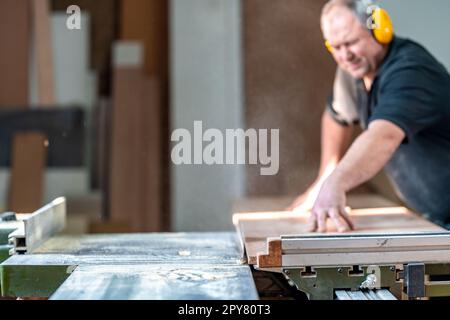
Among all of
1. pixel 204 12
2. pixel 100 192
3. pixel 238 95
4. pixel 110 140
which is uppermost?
pixel 204 12

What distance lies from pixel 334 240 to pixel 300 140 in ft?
3.98

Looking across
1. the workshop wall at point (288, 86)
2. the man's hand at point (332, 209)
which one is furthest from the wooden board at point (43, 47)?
the man's hand at point (332, 209)

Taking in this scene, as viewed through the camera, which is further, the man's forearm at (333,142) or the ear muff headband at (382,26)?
the man's forearm at (333,142)

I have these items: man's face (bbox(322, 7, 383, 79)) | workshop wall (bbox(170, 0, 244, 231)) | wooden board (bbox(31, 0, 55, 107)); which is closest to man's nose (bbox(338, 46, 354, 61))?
man's face (bbox(322, 7, 383, 79))

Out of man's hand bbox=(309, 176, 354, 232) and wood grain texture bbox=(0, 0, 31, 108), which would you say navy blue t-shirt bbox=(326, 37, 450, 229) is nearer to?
man's hand bbox=(309, 176, 354, 232)

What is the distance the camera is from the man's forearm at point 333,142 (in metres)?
1.86

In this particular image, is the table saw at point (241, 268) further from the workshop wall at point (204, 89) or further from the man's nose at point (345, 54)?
the workshop wall at point (204, 89)

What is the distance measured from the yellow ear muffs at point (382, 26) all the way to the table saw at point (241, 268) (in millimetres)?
511

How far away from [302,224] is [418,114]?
39cm

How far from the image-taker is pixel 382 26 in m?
1.56
